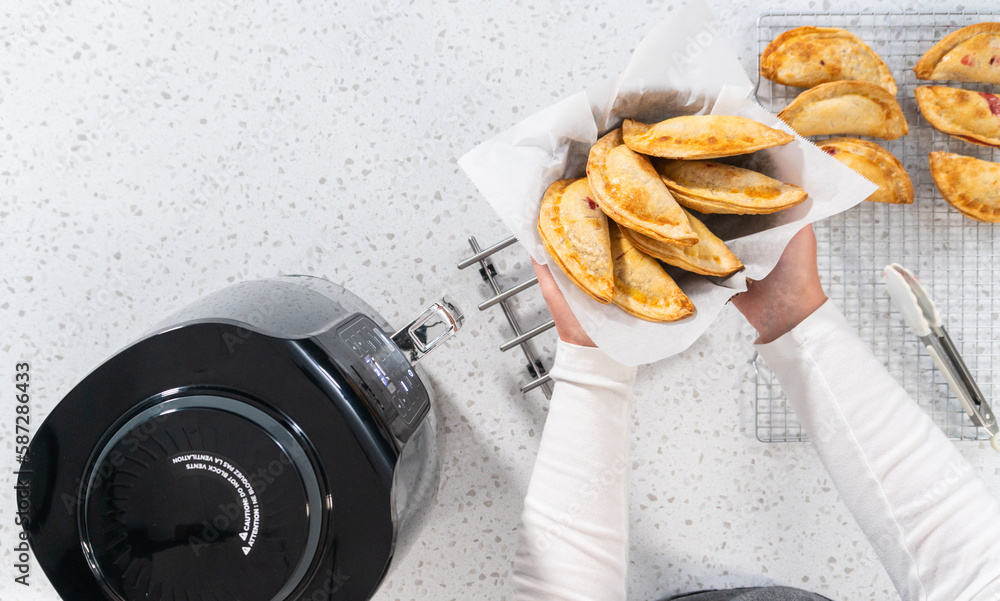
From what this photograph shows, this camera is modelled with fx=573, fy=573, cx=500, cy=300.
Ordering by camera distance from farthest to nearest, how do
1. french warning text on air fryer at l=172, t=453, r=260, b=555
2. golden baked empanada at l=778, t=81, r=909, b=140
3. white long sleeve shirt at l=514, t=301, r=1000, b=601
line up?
1. golden baked empanada at l=778, t=81, r=909, b=140
2. white long sleeve shirt at l=514, t=301, r=1000, b=601
3. french warning text on air fryer at l=172, t=453, r=260, b=555

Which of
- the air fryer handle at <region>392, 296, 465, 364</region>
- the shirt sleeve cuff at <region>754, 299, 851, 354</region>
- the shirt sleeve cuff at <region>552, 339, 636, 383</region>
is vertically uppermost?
the air fryer handle at <region>392, 296, 465, 364</region>

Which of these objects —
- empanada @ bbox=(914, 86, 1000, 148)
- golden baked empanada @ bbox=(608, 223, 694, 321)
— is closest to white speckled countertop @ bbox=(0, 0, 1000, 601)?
empanada @ bbox=(914, 86, 1000, 148)

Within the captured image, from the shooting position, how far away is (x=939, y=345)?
2.24 ft

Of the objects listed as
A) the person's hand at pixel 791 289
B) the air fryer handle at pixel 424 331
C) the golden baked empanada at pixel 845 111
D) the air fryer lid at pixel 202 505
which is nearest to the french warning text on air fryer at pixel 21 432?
the air fryer lid at pixel 202 505

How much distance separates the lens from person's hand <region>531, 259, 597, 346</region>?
54 cm

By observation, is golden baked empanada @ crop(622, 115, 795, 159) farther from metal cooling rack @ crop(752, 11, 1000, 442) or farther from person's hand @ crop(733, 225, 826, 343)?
metal cooling rack @ crop(752, 11, 1000, 442)

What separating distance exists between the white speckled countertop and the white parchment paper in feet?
0.70

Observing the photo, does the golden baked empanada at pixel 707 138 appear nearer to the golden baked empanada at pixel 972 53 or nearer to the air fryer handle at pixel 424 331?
the air fryer handle at pixel 424 331

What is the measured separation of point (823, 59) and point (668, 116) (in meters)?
0.28

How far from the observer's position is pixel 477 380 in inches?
29.0

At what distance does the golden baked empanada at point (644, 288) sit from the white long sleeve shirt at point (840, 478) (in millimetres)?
71

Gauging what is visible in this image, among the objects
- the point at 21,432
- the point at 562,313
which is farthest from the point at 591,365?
the point at 21,432

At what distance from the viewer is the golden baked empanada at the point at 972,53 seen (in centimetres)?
68

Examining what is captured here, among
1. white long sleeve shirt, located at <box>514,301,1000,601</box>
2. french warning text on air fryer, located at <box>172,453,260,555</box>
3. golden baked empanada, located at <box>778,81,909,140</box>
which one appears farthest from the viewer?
golden baked empanada, located at <box>778,81,909,140</box>
